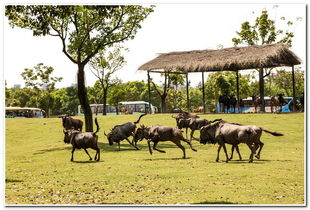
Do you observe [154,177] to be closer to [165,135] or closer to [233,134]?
[233,134]

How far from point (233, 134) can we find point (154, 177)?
356 centimetres

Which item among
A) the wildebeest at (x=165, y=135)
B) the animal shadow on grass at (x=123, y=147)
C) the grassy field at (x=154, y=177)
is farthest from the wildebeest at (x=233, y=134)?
the animal shadow on grass at (x=123, y=147)

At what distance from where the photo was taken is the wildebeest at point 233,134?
15.5m

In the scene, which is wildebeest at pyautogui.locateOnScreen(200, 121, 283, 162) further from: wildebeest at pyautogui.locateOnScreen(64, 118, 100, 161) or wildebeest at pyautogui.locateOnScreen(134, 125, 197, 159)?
wildebeest at pyautogui.locateOnScreen(64, 118, 100, 161)

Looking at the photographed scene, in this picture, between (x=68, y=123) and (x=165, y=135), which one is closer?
(x=165, y=135)

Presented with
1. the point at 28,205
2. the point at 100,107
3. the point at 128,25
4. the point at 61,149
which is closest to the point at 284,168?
the point at 28,205

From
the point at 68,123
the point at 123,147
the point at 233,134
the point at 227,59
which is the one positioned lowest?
the point at 123,147

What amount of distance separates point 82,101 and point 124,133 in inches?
183

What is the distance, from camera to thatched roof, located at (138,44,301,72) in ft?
110

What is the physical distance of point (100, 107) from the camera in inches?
2879

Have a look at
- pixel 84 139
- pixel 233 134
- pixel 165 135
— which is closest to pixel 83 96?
pixel 84 139

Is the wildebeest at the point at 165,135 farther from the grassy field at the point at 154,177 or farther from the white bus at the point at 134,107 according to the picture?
the white bus at the point at 134,107

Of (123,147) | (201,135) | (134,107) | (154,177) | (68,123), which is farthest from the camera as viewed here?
(134,107)

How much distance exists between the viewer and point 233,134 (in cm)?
1580
